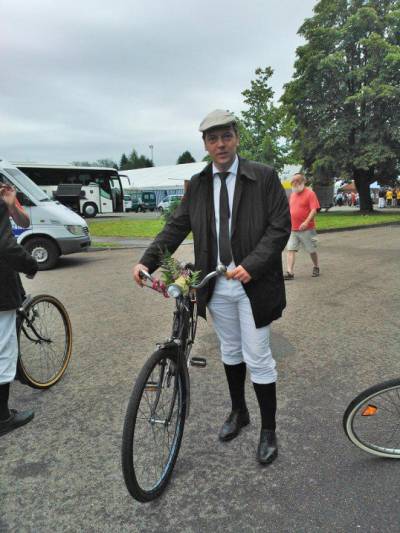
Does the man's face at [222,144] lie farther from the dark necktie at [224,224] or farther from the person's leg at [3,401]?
the person's leg at [3,401]

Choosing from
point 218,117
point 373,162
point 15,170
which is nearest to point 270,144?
point 373,162

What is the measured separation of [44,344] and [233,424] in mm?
1754

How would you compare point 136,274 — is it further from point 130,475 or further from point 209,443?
point 209,443

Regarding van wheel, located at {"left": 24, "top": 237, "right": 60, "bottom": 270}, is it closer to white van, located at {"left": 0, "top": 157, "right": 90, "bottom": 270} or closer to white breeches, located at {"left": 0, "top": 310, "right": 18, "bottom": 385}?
white van, located at {"left": 0, "top": 157, "right": 90, "bottom": 270}

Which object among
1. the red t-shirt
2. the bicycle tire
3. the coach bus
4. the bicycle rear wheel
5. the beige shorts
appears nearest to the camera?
the bicycle rear wheel

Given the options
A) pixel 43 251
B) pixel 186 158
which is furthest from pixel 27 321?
pixel 186 158

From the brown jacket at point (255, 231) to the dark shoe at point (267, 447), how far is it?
0.70m

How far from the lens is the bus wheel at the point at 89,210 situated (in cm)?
2903

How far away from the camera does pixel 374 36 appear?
24.6 metres

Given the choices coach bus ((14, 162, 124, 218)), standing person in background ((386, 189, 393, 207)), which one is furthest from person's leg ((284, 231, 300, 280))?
standing person in background ((386, 189, 393, 207))

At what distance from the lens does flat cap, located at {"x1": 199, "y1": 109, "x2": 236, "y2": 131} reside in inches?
88.4

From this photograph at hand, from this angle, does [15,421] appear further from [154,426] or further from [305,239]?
[305,239]

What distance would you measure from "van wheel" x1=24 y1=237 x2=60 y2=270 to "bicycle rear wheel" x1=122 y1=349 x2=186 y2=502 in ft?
24.6

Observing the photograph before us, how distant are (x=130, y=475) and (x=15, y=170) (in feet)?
28.6
